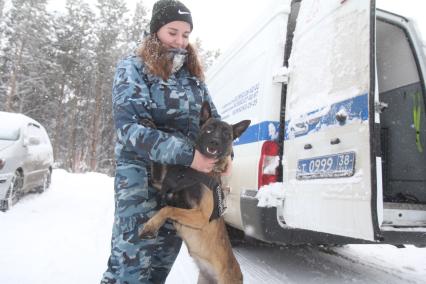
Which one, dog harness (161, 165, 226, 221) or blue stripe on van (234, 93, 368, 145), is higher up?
blue stripe on van (234, 93, 368, 145)

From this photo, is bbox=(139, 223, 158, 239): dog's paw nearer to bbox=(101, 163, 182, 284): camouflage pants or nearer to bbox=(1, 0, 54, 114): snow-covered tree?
bbox=(101, 163, 182, 284): camouflage pants

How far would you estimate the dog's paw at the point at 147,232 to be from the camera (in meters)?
2.31

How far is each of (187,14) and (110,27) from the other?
105 feet

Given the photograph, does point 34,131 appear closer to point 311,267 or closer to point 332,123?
point 311,267

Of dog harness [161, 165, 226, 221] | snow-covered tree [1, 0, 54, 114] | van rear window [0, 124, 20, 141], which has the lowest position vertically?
dog harness [161, 165, 226, 221]

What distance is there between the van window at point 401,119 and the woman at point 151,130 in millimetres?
2768

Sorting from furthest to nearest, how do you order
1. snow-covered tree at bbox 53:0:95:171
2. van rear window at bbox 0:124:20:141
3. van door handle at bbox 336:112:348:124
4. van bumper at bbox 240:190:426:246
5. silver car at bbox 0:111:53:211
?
snow-covered tree at bbox 53:0:95:171
van rear window at bbox 0:124:20:141
silver car at bbox 0:111:53:211
van bumper at bbox 240:190:426:246
van door handle at bbox 336:112:348:124

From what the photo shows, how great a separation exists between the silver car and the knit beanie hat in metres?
5.33

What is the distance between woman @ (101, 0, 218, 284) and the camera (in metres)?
2.17

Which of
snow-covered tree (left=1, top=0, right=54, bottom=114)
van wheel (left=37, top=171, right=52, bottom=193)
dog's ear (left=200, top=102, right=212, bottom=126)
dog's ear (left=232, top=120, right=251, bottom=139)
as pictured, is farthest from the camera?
snow-covered tree (left=1, top=0, right=54, bottom=114)

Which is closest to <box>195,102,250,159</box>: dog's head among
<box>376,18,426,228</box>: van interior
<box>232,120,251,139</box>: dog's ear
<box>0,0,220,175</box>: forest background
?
<box>232,120,251,139</box>: dog's ear

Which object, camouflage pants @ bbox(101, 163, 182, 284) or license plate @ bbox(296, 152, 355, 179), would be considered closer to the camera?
camouflage pants @ bbox(101, 163, 182, 284)

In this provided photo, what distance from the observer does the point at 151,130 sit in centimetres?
215

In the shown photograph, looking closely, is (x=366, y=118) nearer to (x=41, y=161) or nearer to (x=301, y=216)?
(x=301, y=216)
